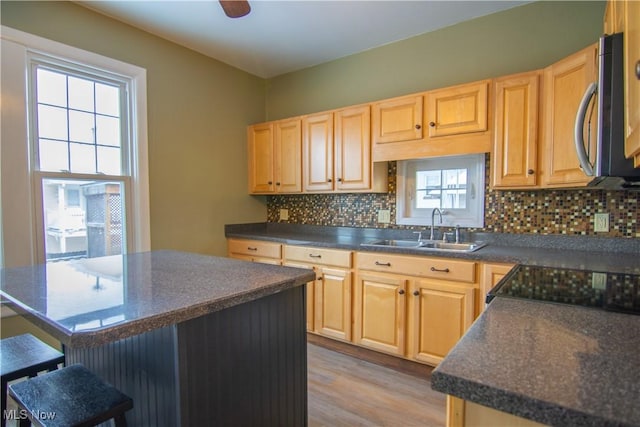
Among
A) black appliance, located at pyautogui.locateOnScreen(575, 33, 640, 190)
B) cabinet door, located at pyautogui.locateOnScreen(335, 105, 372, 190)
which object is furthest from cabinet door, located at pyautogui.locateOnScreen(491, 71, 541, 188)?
black appliance, located at pyautogui.locateOnScreen(575, 33, 640, 190)

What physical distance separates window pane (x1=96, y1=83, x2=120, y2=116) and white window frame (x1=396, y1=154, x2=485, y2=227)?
2310mm

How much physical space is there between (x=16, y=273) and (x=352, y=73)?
2840 millimetres

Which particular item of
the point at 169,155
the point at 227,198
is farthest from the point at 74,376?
the point at 227,198

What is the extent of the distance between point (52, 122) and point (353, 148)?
2.16m

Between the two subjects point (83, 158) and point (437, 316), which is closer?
point (437, 316)

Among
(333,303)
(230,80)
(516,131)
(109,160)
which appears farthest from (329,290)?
(230,80)

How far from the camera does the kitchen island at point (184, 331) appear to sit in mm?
985

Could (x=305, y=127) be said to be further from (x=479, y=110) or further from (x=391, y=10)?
(x=479, y=110)

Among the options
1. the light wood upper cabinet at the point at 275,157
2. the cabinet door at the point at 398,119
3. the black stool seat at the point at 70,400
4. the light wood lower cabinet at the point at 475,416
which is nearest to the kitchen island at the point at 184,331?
the black stool seat at the point at 70,400

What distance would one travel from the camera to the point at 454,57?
268 centimetres

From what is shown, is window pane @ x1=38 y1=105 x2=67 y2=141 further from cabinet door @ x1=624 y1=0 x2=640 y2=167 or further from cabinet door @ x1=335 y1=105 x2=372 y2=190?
cabinet door @ x1=624 y1=0 x2=640 y2=167

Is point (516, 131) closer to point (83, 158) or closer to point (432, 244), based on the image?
point (432, 244)

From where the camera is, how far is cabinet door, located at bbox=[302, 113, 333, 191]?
301 centimetres

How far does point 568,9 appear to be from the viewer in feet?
7.36
